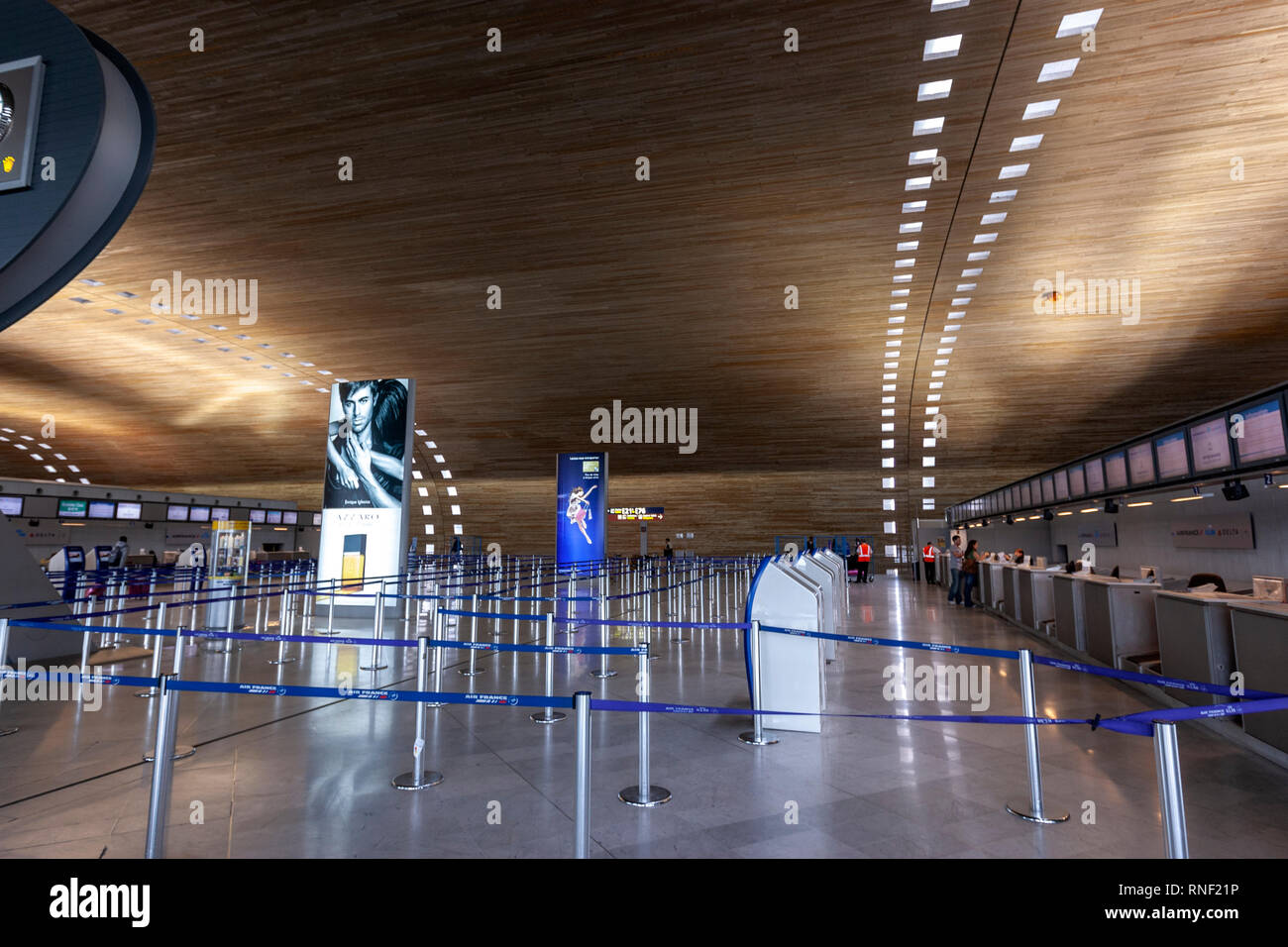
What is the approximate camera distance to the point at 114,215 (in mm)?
4930

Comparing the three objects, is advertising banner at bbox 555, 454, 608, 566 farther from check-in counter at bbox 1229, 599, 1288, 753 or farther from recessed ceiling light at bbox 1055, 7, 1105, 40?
check-in counter at bbox 1229, 599, 1288, 753

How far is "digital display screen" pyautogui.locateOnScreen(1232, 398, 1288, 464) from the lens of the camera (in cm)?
538

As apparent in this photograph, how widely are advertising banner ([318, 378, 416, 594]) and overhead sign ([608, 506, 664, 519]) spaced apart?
23.6 m

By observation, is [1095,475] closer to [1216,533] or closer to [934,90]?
[1216,533]

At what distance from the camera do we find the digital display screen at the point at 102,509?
56.9 ft

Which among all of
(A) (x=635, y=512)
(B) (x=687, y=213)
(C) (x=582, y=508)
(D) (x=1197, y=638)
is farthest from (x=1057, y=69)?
(A) (x=635, y=512)

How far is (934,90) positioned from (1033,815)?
894cm

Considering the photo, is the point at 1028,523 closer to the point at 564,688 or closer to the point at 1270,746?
the point at 1270,746

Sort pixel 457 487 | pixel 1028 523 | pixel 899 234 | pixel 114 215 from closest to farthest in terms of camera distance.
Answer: pixel 114 215 → pixel 899 234 → pixel 1028 523 → pixel 457 487

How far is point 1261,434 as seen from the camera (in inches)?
223

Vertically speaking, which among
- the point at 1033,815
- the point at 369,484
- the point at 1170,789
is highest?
the point at 369,484

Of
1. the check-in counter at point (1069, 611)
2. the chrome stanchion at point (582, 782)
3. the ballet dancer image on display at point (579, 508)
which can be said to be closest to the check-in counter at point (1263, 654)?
the check-in counter at point (1069, 611)
